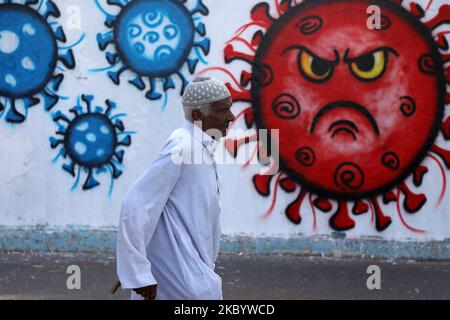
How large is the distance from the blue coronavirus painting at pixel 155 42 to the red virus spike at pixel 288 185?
141 cm

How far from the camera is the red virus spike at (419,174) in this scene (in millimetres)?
7848

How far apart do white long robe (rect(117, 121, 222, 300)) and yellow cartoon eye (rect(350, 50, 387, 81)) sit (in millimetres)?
4594

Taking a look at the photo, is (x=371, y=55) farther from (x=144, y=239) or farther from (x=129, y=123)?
(x=144, y=239)

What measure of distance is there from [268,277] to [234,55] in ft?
7.67

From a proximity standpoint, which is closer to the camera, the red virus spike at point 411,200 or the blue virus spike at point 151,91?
the red virus spike at point 411,200

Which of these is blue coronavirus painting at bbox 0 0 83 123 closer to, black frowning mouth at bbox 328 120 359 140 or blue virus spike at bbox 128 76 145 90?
blue virus spike at bbox 128 76 145 90

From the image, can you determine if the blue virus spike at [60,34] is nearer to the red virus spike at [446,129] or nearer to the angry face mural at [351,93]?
the angry face mural at [351,93]

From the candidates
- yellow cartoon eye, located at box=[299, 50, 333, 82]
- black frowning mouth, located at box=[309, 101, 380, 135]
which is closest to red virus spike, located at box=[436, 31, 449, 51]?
black frowning mouth, located at box=[309, 101, 380, 135]

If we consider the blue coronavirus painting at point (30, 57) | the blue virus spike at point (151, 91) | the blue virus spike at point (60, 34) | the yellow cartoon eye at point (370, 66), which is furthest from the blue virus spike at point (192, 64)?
the yellow cartoon eye at point (370, 66)

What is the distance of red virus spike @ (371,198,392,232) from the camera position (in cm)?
784

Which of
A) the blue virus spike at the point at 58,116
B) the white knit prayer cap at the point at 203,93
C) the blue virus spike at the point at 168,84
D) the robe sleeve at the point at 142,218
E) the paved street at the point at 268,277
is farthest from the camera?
the blue virus spike at the point at 58,116

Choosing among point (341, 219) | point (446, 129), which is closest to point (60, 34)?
point (341, 219)

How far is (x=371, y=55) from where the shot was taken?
786 centimetres

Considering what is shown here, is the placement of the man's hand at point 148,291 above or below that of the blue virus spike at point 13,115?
below
